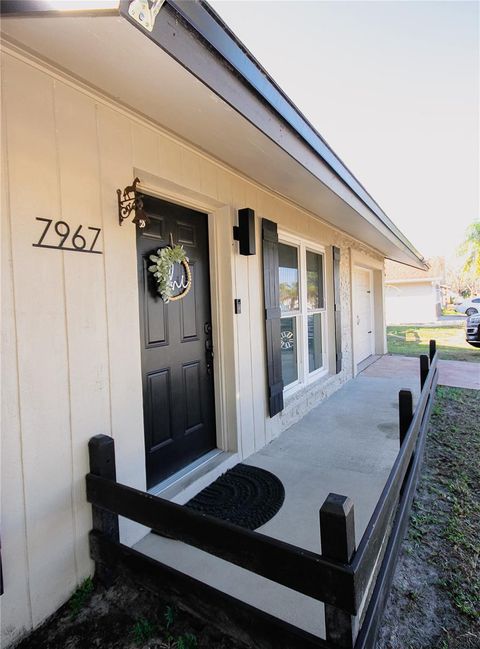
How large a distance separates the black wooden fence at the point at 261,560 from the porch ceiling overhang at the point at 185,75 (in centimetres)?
166

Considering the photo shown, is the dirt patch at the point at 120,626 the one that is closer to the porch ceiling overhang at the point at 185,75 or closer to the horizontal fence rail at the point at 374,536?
the horizontal fence rail at the point at 374,536

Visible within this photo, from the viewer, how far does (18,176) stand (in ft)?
4.72

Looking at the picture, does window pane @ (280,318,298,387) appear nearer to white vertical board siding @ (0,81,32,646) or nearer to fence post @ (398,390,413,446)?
fence post @ (398,390,413,446)

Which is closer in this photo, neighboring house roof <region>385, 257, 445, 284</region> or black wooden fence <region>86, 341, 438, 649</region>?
black wooden fence <region>86, 341, 438, 649</region>

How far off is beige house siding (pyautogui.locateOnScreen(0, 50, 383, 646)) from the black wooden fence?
15cm

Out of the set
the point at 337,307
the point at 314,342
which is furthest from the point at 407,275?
the point at 314,342

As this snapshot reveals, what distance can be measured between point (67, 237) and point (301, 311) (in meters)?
3.27

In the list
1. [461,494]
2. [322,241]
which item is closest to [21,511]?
[461,494]

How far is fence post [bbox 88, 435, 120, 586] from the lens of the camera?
1.67 metres

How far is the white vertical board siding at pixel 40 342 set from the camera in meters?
1.44

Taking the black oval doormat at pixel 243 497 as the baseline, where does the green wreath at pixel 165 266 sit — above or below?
above

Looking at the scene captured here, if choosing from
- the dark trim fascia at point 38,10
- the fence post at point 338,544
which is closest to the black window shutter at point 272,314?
the fence post at point 338,544

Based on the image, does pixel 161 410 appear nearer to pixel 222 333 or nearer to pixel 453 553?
pixel 222 333

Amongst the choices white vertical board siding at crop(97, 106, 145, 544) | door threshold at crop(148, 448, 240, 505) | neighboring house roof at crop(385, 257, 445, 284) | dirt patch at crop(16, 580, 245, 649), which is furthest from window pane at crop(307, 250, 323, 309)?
neighboring house roof at crop(385, 257, 445, 284)
